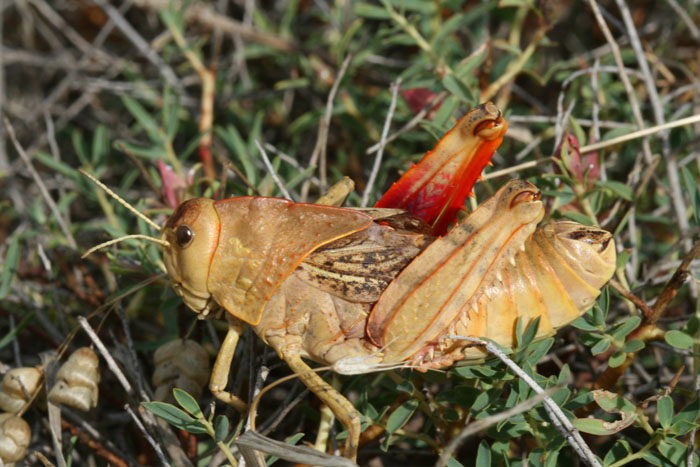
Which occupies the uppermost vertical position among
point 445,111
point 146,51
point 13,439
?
point 146,51

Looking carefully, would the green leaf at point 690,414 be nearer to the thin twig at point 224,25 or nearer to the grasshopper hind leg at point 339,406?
the grasshopper hind leg at point 339,406

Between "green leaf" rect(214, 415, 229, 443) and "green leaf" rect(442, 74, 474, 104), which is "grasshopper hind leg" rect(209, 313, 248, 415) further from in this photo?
"green leaf" rect(442, 74, 474, 104)

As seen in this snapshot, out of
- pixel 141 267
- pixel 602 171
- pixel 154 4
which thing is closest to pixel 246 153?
pixel 141 267

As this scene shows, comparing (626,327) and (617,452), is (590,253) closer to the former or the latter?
(626,327)

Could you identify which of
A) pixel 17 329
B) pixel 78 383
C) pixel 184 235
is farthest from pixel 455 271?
pixel 17 329

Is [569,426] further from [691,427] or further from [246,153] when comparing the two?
[246,153]

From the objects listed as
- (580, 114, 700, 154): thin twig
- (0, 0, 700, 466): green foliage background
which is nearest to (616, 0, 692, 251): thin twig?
(0, 0, 700, 466): green foliage background
